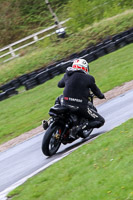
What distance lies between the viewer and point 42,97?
19.3 m

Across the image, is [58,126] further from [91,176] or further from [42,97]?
[42,97]

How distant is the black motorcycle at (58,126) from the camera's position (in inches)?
345

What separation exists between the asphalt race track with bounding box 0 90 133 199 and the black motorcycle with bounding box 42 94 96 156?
239 mm

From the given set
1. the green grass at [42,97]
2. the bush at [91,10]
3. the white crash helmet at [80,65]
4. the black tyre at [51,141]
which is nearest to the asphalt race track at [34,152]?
the black tyre at [51,141]

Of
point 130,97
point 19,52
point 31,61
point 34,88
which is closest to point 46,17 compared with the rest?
point 19,52

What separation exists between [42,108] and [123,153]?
9990mm

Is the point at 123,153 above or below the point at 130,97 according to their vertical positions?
above

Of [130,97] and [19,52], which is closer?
[130,97]

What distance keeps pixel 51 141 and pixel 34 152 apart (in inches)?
54.6

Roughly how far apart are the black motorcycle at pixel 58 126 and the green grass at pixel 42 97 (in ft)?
15.7

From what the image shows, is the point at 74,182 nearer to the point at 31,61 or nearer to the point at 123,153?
the point at 123,153

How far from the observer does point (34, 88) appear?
74.9ft

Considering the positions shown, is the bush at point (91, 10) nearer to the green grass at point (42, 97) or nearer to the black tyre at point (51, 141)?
the green grass at point (42, 97)

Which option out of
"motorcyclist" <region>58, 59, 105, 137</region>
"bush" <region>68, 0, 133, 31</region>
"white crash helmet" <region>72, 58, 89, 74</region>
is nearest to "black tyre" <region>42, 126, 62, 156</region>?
"motorcyclist" <region>58, 59, 105, 137</region>
